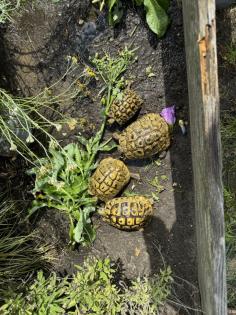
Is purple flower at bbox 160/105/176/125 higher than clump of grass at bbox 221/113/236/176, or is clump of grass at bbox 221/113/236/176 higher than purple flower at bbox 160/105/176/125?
purple flower at bbox 160/105/176/125

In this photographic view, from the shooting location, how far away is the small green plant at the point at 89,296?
2402 millimetres

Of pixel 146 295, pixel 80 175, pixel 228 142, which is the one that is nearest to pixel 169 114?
pixel 228 142

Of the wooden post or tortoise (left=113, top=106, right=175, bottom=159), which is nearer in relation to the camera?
the wooden post

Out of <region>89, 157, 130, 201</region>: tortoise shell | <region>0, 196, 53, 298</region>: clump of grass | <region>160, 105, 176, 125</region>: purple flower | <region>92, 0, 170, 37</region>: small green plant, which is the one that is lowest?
<region>0, 196, 53, 298</region>: clump of grass

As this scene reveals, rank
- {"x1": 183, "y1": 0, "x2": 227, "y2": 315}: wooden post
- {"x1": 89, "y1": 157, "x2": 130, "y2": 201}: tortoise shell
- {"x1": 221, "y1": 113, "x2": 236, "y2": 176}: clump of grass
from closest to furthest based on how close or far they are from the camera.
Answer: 1. {"x1": 183, "y1": 0, "x2": 227, "y2": 315}: wooden post
2. {"x1": 89, "y1": 157, "x2": 130, "y2": 201}: tortoise shell
3. {"x1": 221, "y1": 113, "x2": 236, "y2": 176}: clump of grass

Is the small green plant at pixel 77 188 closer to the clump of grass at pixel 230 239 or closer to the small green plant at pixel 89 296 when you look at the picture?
the small green plant at pixel 89 296

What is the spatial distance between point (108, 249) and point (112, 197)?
0.37 meters

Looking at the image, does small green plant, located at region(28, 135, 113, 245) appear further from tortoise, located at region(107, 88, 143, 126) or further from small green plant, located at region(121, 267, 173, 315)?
small green plant, located at region(121, 267, 173, 315)

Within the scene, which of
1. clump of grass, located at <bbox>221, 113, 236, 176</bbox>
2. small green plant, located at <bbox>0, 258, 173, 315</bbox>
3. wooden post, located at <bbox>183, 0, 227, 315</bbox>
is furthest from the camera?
clump of grass, located at <bbox>221, 113, 236, 176</bbox>

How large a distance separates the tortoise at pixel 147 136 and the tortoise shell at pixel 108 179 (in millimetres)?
91

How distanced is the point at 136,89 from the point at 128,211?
72cm

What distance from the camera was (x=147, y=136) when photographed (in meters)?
2.49

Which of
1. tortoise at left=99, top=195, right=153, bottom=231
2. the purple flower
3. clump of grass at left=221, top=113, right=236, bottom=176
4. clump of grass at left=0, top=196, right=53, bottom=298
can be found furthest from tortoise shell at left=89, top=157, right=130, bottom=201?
clump of grass at left=221, top=113, right=236, bottom=176

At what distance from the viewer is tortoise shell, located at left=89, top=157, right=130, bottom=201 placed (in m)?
2.53
